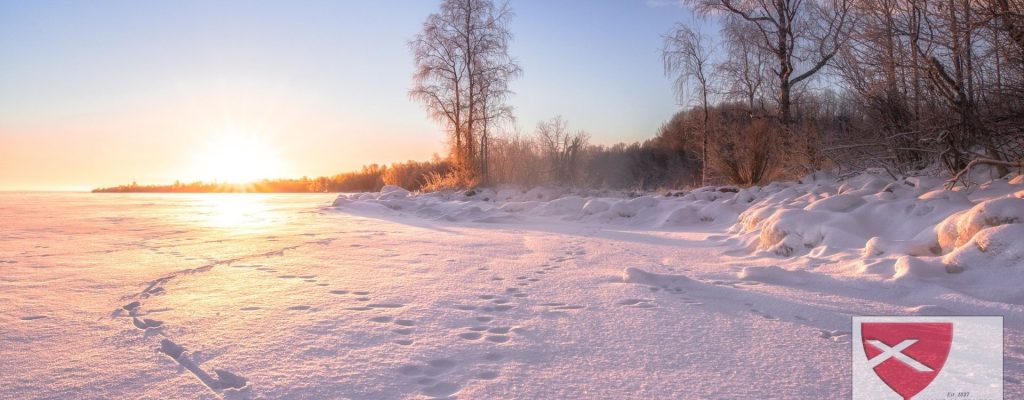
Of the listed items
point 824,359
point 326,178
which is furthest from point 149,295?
point 326,178

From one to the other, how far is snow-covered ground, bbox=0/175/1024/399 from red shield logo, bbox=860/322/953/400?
93 mm

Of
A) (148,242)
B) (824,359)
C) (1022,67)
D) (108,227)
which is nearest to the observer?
(824,359)

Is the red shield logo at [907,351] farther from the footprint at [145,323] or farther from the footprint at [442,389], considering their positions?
the footprint at [145,323]

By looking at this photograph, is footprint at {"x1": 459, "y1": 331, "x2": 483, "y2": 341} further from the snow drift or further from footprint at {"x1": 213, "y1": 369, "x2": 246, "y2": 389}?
the snow drift

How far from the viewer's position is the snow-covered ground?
1513mm

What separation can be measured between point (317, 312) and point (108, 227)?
490 centimetres

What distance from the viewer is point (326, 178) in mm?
24156

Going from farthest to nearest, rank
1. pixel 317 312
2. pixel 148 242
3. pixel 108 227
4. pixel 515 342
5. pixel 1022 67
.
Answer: pixel 108 227, pixel 148 242, pixel 1022 67, pixel 317 312, pixel 515 342

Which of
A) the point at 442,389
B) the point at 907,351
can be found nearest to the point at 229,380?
the point at 442,389

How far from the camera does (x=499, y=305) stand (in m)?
2.42

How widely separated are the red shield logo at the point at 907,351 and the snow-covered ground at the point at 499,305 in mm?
93

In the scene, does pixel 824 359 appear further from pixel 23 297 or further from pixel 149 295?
pixel 23 297

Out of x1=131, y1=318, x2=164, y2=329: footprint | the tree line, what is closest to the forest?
the tree line

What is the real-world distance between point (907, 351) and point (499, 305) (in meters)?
1.54
